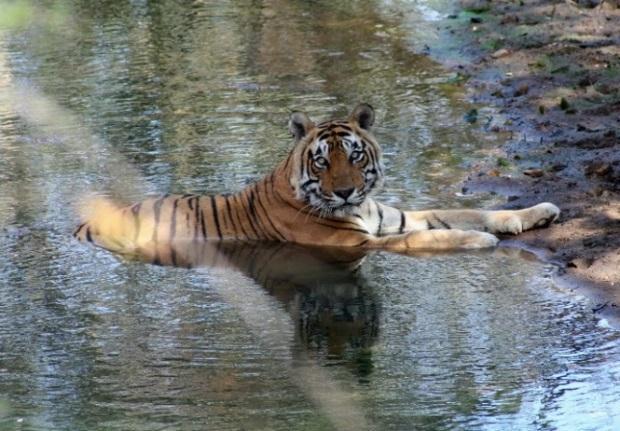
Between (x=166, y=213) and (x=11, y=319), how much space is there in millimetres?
1526

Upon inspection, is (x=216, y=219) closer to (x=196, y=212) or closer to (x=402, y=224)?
(x=196, y=212)

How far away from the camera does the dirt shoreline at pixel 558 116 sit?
21.9 feet

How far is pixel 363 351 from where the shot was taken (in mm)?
5480

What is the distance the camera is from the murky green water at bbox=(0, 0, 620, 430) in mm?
4891

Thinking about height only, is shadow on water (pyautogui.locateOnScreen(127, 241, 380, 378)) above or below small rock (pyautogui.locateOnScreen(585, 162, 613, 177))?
below

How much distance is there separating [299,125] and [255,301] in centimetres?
145

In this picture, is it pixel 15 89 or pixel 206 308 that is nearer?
pixel 206 308

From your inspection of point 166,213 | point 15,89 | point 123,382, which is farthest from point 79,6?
point 123,382

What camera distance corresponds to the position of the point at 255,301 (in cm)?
626

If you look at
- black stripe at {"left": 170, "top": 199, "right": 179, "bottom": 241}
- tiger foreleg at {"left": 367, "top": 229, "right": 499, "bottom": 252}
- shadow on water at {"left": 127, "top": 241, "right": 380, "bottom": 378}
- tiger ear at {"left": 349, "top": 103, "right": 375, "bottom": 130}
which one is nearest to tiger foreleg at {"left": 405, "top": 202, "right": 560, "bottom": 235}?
tiger foreleg at {"left": 367, "top": 229, "right": 499, "bottom": 252}

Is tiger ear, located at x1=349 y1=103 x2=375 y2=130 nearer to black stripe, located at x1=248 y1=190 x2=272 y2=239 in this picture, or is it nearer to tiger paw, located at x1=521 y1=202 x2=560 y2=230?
black stripe, located at x1=248 y1=190 x2=272 y2=239

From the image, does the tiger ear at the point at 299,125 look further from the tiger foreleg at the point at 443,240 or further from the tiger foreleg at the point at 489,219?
the tiger foreleg at the point at 443,240

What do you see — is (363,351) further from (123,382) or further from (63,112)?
(63,112)

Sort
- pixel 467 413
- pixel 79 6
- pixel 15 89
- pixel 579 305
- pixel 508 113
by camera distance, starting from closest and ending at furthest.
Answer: pixel 467 413 < pixel 579 305 < pixel 508 113 < pixel 15 89 < pixel 79 6
